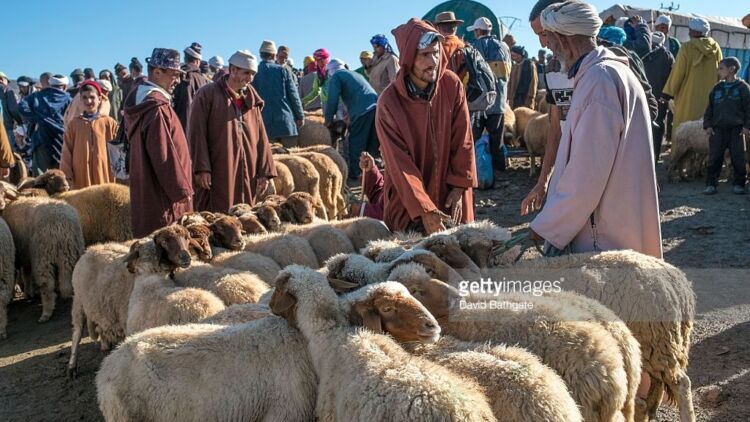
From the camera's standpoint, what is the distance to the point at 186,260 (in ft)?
14.2

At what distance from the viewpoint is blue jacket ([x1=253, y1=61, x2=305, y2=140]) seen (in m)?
10.8

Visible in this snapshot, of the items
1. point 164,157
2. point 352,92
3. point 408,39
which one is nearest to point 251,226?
point 164,157

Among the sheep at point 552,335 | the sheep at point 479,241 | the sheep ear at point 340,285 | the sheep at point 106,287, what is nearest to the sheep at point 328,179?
the sheep at point 106,287

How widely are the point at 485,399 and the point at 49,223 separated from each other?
5989 millimetres

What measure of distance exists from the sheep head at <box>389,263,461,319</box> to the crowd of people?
79 cm

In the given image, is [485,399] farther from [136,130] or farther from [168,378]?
[136,130]

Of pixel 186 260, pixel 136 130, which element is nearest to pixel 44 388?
pixel 186 260

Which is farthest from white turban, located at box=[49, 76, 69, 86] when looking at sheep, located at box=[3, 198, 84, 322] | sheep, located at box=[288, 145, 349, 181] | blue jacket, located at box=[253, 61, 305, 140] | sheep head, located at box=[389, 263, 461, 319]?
sheep head, located at box=[389, 263, 461, 319]

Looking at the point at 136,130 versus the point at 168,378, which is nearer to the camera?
the point at 168,378

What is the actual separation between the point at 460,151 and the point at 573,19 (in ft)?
4.92

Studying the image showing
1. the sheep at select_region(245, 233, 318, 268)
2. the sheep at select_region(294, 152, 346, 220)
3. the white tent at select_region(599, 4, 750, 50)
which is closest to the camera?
the sheep at select_region(245, 233, 318, 268)

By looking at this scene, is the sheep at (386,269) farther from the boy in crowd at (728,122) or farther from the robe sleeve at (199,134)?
the boy in crowd at (728,122)

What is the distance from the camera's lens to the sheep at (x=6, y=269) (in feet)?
21.1

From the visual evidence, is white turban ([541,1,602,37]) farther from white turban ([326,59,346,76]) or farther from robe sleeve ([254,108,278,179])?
white turban ([326,59,346,76])
